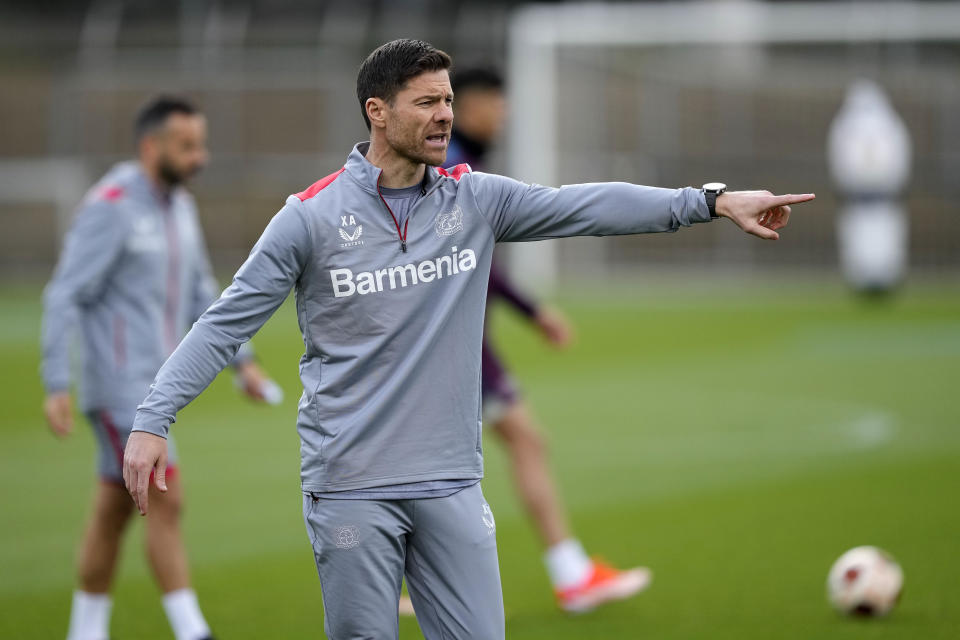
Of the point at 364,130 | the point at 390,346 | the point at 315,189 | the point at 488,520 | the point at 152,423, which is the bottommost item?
the point at 488,520

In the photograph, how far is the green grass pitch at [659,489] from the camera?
6.61 meters

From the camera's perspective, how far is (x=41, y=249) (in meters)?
29.1

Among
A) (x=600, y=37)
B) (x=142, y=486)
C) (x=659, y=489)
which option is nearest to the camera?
(x=142, y=486)

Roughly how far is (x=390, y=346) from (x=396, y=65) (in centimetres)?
83

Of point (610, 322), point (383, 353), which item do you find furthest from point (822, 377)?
point (383, 353)

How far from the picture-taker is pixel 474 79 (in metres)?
6.81

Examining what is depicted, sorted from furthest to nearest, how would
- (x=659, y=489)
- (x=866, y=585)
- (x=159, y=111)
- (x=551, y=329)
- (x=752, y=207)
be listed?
(x=659, y=489) → (x=551, y=329) → (x=866, y=585) → (x=159, y=111) → (x=752, y=207)

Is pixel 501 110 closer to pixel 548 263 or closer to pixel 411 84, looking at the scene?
pixel 411 84

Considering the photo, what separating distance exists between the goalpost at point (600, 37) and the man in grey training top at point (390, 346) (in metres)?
18.3

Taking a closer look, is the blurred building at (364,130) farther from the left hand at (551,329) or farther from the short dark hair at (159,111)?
the short dark hair at (159,111)

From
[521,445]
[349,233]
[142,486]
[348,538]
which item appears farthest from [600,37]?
[142,486]

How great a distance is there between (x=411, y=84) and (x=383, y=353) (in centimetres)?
80

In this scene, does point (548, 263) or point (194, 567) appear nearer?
point (194, 567)

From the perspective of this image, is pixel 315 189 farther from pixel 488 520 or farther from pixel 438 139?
pixel 488 520
